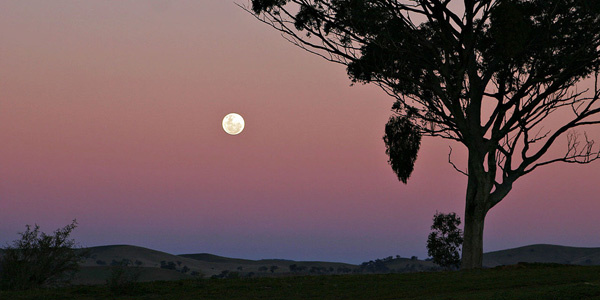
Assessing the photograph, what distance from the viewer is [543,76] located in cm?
3020

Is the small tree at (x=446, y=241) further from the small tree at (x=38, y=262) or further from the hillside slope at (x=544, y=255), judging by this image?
the hillside slope at (x=544, y=255)

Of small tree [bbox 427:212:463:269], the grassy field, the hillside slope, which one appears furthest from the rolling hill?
the grassy field

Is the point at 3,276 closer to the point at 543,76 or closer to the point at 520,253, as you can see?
the point at 543,76

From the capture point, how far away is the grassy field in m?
18.7

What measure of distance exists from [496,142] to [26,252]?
1955 cm

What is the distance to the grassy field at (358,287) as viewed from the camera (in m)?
18.7

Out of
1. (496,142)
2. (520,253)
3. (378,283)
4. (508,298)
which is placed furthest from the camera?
(520,253)

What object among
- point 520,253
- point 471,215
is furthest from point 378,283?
point 520,253

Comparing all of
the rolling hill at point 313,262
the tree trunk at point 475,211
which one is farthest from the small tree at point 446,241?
the rolling hill at point 313,262

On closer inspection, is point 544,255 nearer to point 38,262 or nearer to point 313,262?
point 313,262

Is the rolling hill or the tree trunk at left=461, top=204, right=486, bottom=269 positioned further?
the rolling hill

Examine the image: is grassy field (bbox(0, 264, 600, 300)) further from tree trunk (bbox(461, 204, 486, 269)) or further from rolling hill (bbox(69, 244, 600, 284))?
rolling hill (bbox(69, 244, 600, 284))

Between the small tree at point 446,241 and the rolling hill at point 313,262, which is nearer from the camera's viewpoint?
the small tree at point 446,241

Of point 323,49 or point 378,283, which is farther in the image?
point 323,49
